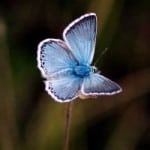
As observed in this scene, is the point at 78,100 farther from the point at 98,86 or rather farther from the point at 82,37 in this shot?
the point at 98,86

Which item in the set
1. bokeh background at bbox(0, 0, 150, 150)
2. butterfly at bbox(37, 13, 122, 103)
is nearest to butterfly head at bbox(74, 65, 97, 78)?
butterfly at bbox(37, 13, 122, 103)

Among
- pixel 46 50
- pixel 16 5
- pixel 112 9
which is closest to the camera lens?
pixel 46 50

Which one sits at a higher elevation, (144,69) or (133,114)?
(144,69)

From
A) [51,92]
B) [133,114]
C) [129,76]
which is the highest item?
[51,92]

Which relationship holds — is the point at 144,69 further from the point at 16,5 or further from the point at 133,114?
the point at 16,5

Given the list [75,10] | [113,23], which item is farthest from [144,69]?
[75,10]

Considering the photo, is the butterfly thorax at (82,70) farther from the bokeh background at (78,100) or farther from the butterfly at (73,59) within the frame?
the bokeh background at (78,100)

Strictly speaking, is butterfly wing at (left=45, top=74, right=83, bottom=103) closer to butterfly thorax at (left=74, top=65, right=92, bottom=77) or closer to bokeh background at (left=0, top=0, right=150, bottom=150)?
butterfly thorax at (left=74, top=65, right=92, bottom=77)

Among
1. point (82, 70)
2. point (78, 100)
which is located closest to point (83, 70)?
point (82, 70)
